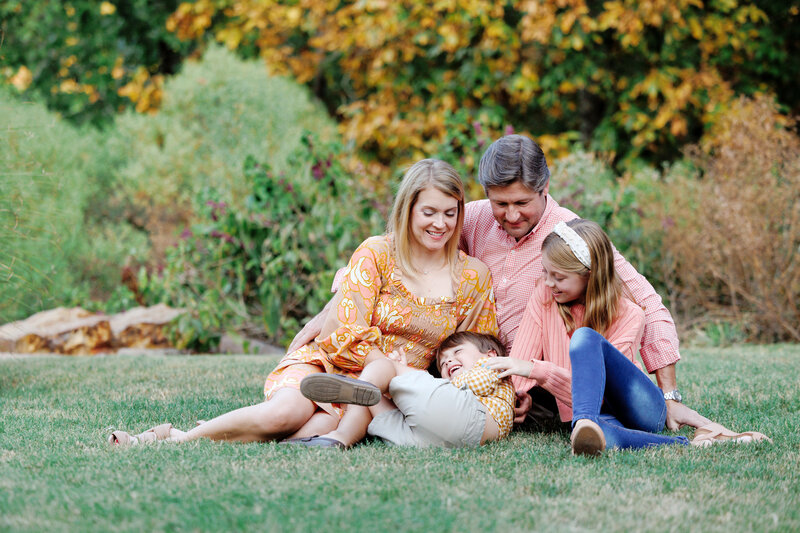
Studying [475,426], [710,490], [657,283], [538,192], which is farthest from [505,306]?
[657,283]

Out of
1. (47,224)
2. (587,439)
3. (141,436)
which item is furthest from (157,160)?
(587,439)

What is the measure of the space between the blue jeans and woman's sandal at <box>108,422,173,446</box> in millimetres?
1667

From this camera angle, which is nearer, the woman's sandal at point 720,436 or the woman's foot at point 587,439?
the woman's foot at point 587,439

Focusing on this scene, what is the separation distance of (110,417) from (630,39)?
7.25 metres

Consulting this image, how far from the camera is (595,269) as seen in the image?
137 inches

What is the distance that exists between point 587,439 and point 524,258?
1.11m

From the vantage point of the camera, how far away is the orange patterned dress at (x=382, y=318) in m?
3.58

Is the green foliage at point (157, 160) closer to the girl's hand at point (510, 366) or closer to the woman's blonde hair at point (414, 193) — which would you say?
the woman's blonde hair at point (414, 193)

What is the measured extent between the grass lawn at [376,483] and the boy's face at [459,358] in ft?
1.24

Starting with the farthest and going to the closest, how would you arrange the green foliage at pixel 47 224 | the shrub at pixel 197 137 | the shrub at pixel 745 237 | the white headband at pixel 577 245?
the shrub at pixel 197 137
the shrub at pixel 745 237
the green foliage at pixel 47 224
the white headband at pixel 577 245

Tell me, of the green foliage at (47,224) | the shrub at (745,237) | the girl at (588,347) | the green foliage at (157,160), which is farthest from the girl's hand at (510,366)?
the green foliage at (157,160)

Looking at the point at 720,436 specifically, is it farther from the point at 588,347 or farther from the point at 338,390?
the point at 338,390

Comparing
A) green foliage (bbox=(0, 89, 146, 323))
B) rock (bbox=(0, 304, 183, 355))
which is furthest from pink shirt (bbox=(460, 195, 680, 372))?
rock (bbox=(0, 304, 183, 355))

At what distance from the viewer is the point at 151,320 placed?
7238mm
